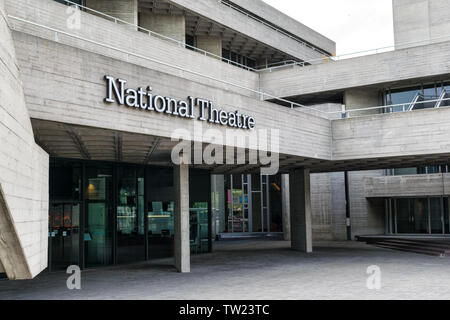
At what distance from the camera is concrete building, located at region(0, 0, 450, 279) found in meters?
10.9

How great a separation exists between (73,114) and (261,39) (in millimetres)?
22703

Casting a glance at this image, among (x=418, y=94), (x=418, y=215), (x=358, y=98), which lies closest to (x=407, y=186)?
(x=418, y=215)

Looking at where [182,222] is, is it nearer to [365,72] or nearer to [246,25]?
[365,72]

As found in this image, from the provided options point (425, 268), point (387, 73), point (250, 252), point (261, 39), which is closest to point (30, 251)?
point (425, 268)

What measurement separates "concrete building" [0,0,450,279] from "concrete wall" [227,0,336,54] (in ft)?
0.48

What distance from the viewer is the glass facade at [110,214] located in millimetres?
18047

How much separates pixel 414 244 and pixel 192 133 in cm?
1608

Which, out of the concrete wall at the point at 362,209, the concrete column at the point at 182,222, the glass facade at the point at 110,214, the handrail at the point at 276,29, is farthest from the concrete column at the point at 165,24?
the concrete wall at the point at 362,209

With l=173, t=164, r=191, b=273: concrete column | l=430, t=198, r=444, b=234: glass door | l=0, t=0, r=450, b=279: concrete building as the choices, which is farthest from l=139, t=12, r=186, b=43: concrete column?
l=430, t=198, r=444, b=234: glass door

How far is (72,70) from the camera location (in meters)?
11.6

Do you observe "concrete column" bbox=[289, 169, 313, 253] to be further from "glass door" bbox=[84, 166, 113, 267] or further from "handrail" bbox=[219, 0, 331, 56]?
"handrail" bbox=[219, 0, 331, 56]

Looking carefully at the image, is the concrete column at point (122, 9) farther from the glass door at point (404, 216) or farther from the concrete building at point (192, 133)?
the glass door at point (404, 216)
